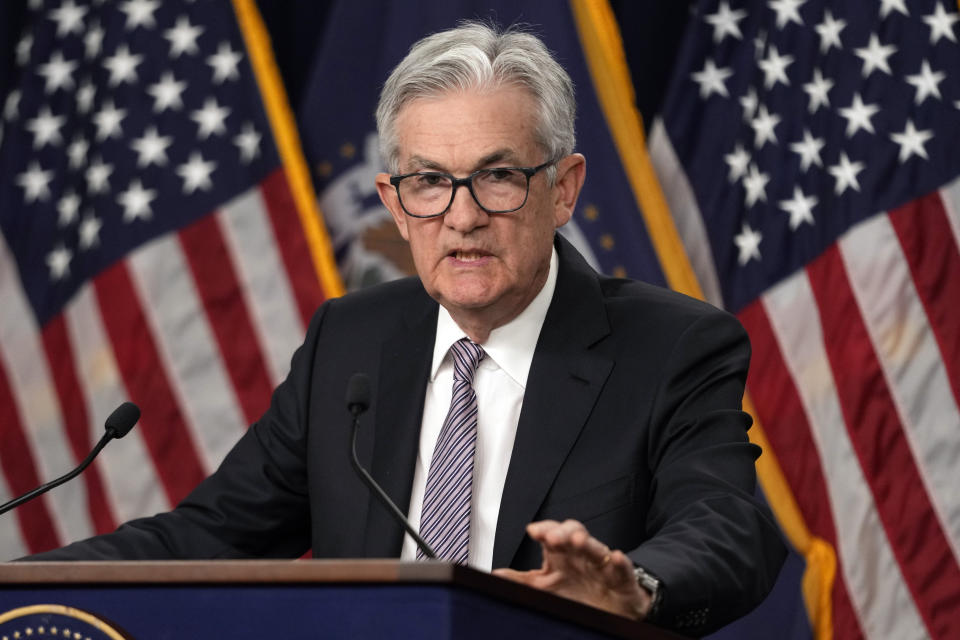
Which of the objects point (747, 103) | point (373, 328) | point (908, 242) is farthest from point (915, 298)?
point (373, 328)

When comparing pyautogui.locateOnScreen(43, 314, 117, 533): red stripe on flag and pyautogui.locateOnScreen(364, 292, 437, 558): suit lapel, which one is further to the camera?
pyautogui.locateOnScreen(43, 314, 117, 533): red stripe on flag

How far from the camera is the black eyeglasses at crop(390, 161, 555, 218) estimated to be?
7.34ft

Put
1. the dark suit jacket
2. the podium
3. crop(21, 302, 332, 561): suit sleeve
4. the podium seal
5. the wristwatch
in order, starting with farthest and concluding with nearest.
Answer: crop(21, 302, 332, 561): suit sleeve → the dark suit jacket → the wristwatch → the podium seal → the podium

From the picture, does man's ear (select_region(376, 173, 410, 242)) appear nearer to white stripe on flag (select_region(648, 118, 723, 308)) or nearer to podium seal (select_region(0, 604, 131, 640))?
podium seal (select_region(0, 604, 131, 640))

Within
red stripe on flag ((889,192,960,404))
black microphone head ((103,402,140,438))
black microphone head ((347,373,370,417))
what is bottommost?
red stripe on flag ((889,192,960,404))

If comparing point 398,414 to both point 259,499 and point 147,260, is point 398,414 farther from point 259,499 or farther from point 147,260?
point 147,260

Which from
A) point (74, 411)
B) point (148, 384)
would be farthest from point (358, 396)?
point (74, 411)

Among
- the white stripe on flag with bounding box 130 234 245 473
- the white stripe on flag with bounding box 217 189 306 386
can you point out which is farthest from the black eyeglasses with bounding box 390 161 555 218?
the white stripe on flag with bounding box 130 234 245 473

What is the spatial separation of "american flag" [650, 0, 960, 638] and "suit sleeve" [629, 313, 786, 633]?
1.74 metres

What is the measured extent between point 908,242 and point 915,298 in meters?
0.17

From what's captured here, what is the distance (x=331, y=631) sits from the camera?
134 centimetres

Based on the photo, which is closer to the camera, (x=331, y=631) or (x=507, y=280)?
(x=331, y=631)

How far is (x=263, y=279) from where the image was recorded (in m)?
4.45

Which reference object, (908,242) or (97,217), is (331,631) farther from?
(97,217)
